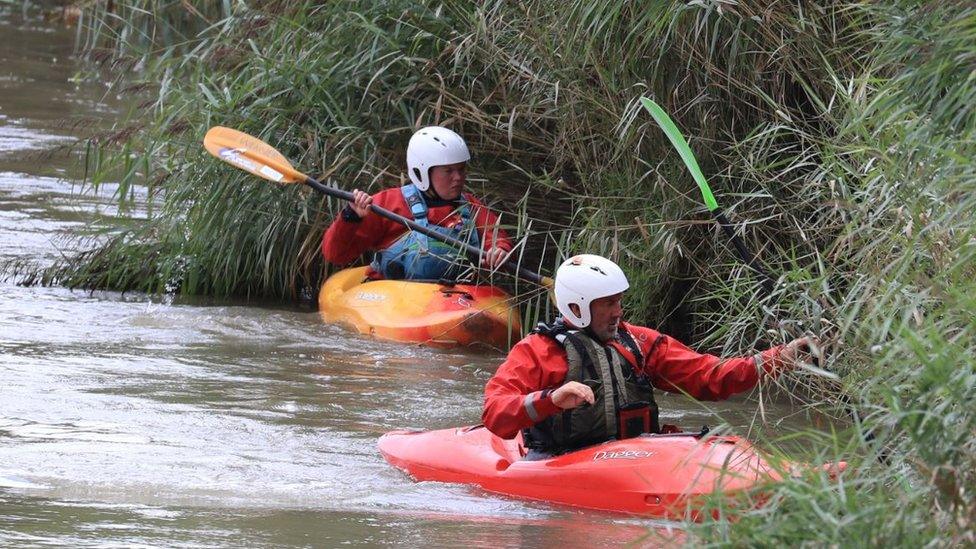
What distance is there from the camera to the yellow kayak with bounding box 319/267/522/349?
797 cm

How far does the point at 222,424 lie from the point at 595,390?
178 cm

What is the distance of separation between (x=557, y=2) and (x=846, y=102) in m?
1.85

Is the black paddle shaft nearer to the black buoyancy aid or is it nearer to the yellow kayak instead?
the yellow kayak

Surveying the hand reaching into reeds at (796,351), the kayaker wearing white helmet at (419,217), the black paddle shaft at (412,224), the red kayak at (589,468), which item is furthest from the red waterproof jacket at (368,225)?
the hand reaching into reeds at (796,351)

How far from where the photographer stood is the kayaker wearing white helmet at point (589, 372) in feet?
17.4

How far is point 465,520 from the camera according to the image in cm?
501

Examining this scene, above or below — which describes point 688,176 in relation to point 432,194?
above

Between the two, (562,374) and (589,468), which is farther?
(562,374)

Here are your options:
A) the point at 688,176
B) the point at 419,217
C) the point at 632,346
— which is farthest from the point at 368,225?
the point at 632,346

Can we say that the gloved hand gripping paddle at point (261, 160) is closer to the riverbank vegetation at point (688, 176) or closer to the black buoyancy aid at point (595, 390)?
the riverbank vegetation at point (688, 176)

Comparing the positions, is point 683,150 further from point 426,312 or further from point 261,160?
point 261,160

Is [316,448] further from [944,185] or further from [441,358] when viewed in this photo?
[944,185]

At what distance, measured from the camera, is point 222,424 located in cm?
633

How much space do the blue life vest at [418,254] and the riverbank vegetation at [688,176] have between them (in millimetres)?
359
